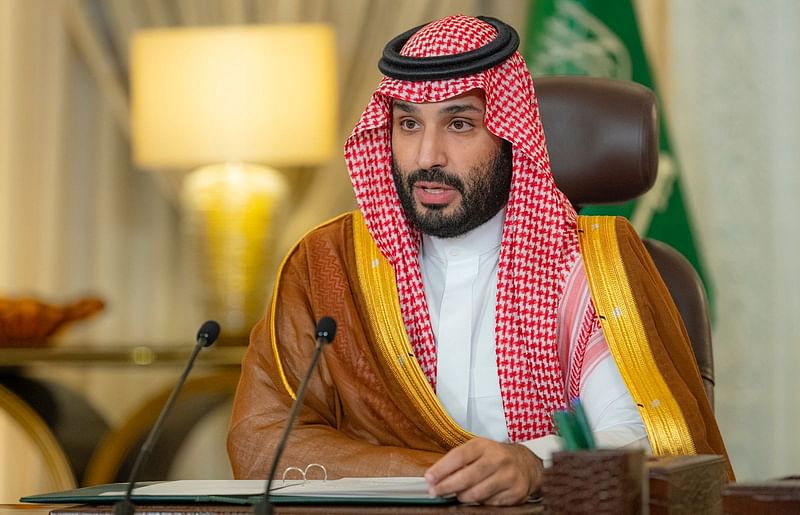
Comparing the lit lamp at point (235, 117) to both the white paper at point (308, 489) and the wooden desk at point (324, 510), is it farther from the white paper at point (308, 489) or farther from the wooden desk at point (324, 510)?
the wooden desk at point (324, 510)

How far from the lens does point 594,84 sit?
104 inches

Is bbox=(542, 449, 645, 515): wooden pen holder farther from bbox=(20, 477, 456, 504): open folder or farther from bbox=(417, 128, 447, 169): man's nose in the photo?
bbox=(417, 128, 447, 169): man's nose

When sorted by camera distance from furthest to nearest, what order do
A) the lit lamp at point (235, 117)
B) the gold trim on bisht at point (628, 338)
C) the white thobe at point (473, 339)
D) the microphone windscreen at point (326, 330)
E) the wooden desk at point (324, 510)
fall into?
the lit lamp at point (235, 117), the white thobe at point (473, 339), the gold trim on bisht at point (628, 338), the microphone windscreen at point (326, 330), the wooden desk at point (324, 510)

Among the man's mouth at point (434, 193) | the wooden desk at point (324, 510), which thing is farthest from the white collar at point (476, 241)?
the wooden desk at point (324, 510)

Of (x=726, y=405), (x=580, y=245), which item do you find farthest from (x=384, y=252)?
(x=726, y=405)

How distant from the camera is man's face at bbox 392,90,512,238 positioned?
92.8 inches

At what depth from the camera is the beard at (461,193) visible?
7.82 ft

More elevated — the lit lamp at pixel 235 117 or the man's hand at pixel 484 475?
the lit lamp at pixel 235 117

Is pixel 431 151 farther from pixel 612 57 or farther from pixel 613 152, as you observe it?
pixel 612 57

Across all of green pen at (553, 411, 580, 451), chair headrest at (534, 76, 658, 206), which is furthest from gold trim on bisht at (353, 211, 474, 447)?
green pen at (553, 411, 580, 451)

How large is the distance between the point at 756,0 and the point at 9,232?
2.94 m

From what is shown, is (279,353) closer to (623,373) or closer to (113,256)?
(623,373)

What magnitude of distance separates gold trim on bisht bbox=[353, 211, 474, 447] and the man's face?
0.40 feet

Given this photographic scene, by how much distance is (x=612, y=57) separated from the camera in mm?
4070
